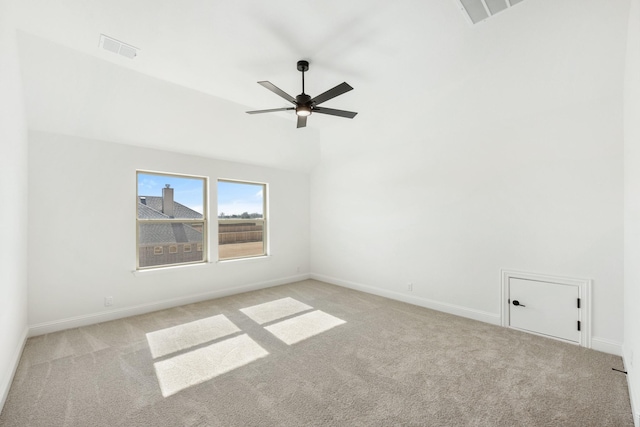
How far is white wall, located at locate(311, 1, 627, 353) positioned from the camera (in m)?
2.59

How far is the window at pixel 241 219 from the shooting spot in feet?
16.8

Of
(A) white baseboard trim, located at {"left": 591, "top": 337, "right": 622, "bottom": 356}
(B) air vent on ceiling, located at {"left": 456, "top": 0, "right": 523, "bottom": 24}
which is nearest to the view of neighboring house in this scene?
(B) air vent on ceiling, located at {"left": 456, "top": 0, "right": 523, "bottom": 24}

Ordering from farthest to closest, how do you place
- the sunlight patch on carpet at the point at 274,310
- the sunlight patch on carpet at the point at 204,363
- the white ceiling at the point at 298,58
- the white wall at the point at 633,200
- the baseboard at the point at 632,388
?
the sunlight patch on carpet at the point at 274,310
the sunlight patch on carpet at the point at 204,363
the white ceiling at the point at 298,58
the white wall at the point at 633,200
the baseboard at the point at 632,388

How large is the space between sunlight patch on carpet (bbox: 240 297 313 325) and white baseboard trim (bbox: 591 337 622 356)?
10.8 feet

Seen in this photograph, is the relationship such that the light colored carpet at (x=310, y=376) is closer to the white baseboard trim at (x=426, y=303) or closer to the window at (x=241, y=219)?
the white baseboard trim at (x=426, y=303)

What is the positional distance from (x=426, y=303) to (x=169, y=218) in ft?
14.0

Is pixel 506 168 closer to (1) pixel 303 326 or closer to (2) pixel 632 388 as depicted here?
(2) pixel 632 388

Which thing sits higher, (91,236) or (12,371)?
(91,236)

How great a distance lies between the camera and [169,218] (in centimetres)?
452

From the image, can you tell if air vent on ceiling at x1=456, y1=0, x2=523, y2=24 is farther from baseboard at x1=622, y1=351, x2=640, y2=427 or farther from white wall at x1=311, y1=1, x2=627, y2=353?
baseboard at x1=622, y1=351, x2=640, y2=427

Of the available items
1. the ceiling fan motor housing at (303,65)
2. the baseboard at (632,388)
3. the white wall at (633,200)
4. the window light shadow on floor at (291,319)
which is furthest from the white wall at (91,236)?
the baseboard at (632,388)

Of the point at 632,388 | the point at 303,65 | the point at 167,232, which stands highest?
the point at 303,65

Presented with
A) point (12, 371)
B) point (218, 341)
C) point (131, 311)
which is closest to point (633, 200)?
point (218, 341)

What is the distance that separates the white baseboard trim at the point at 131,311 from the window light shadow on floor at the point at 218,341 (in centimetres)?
84
